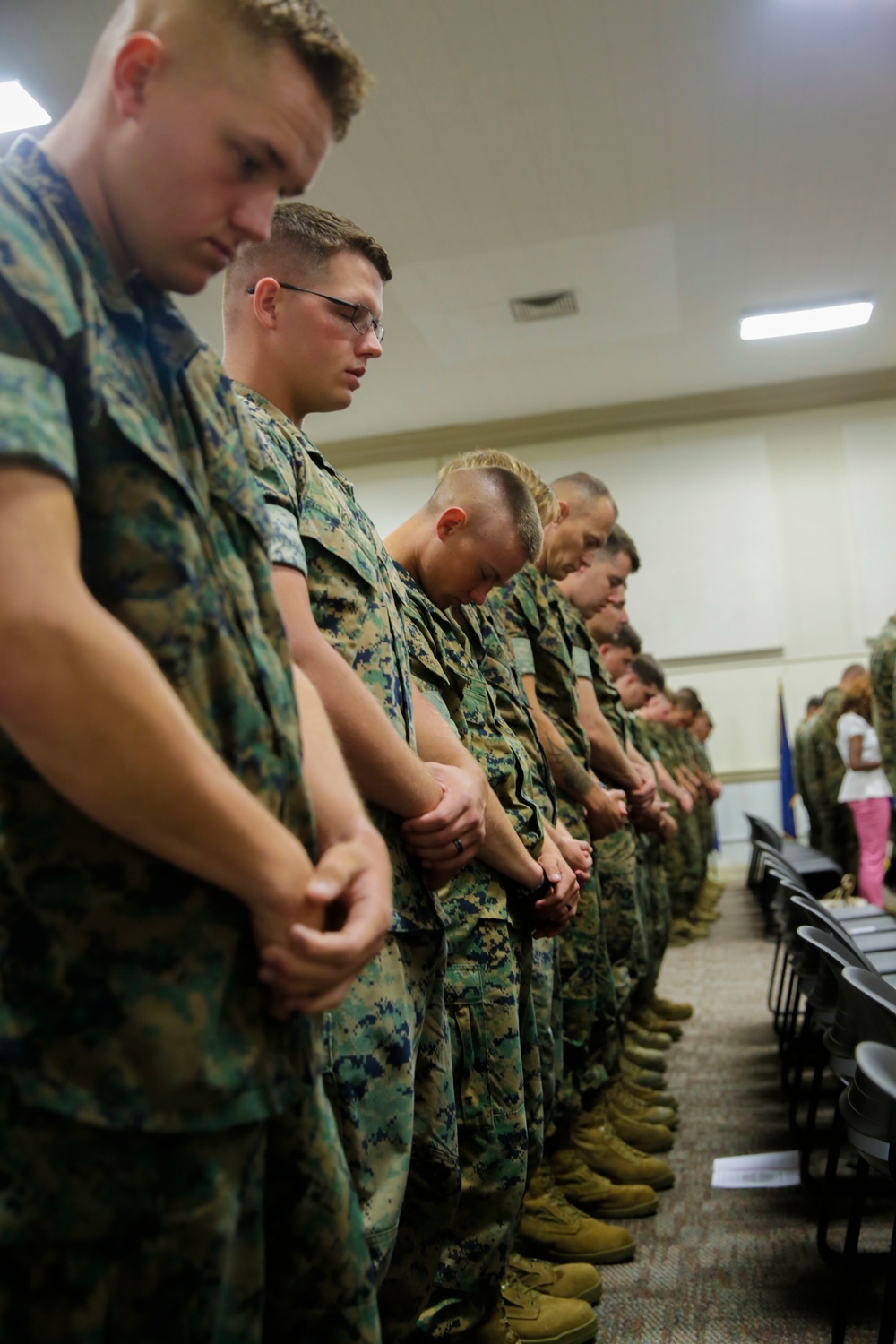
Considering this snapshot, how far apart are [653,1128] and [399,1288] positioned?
6.52 ft

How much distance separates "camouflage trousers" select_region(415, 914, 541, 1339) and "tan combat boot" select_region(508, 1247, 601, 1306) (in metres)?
0.32

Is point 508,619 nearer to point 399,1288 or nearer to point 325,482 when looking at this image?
point 325,482

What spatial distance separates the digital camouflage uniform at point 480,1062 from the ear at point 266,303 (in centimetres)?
54

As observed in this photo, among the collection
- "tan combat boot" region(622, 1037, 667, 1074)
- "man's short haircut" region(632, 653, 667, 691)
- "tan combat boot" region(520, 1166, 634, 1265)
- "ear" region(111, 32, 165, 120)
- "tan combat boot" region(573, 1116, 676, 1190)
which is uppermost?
"ear" region(111, 32, 165, 120)

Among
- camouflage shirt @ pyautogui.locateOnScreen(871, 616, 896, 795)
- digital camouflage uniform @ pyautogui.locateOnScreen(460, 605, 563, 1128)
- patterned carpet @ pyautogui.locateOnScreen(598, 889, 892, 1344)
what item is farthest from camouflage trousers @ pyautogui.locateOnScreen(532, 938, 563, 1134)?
camouflage shirt @ pyautogui.locateOnScreen(871, 616, 896, 795)

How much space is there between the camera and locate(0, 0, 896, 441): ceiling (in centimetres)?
568

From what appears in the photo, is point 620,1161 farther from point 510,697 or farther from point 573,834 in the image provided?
point 510,697

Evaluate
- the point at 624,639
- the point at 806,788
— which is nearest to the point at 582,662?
the point at 624,639

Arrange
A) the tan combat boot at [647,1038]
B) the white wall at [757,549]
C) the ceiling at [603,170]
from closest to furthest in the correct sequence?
the tan combat boot at [647,1038]
the ceiling at [603,170]
the white wall at [757,549]

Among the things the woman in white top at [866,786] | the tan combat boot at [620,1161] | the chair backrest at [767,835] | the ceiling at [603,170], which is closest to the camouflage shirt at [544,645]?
the tan combat boot at [620,1161]

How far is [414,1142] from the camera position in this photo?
1.47 m

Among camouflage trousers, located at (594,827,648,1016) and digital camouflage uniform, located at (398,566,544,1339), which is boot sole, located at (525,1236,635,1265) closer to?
digital camouflage uniform, located at (398,566,544,1339)

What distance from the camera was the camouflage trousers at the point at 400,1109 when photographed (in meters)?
1.31

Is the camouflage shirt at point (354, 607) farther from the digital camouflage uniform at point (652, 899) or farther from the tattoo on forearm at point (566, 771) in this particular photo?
the digital camouflage uniform at point (652, 899)
